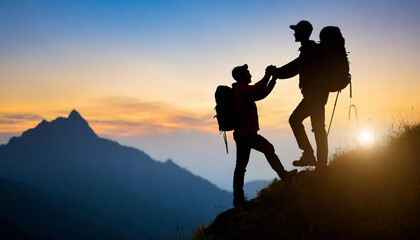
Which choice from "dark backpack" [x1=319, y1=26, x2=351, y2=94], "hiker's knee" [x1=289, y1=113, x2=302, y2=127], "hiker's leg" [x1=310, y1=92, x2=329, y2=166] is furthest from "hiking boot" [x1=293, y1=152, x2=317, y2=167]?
"dark backpack" [x1=319, y1=26, x2=351, y2=94]

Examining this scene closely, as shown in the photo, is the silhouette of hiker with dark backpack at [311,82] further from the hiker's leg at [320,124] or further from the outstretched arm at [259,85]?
the outstretched arm at [259,85]

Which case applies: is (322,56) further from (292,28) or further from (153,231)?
(153,231)

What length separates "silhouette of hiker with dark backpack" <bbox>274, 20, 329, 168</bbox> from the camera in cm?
516

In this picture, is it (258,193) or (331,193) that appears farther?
(258,193)

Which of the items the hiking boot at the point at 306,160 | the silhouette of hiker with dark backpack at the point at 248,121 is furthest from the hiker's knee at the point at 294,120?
the silhouette of hiker with dark backpack at the point at 248,121

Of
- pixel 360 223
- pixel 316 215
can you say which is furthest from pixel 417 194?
pixel 316 215

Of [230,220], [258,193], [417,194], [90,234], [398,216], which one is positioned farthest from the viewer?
[90,234]

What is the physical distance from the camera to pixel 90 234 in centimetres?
15938

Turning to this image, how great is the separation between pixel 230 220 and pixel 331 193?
1.72 metres

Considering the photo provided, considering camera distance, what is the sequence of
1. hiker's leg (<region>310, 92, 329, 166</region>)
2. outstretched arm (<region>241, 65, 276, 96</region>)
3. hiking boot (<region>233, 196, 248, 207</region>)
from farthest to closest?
hiking boot (<region>233, 196, 248, 207</region>) → hiker's leg (<region>310, 92, 329, 166</region>) → outstretched arm (<region>241, 65, 276, 96</region>)

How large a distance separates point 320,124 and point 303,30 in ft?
5.46

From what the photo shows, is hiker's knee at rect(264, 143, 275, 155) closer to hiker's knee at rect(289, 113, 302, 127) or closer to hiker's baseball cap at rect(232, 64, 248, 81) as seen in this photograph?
hiker's knee at rect(289, 113, 302, 127)

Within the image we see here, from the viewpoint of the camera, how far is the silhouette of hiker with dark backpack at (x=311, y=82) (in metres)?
5.16

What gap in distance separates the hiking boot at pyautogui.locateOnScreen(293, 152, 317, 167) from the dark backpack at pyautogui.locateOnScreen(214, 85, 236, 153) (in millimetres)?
1372
